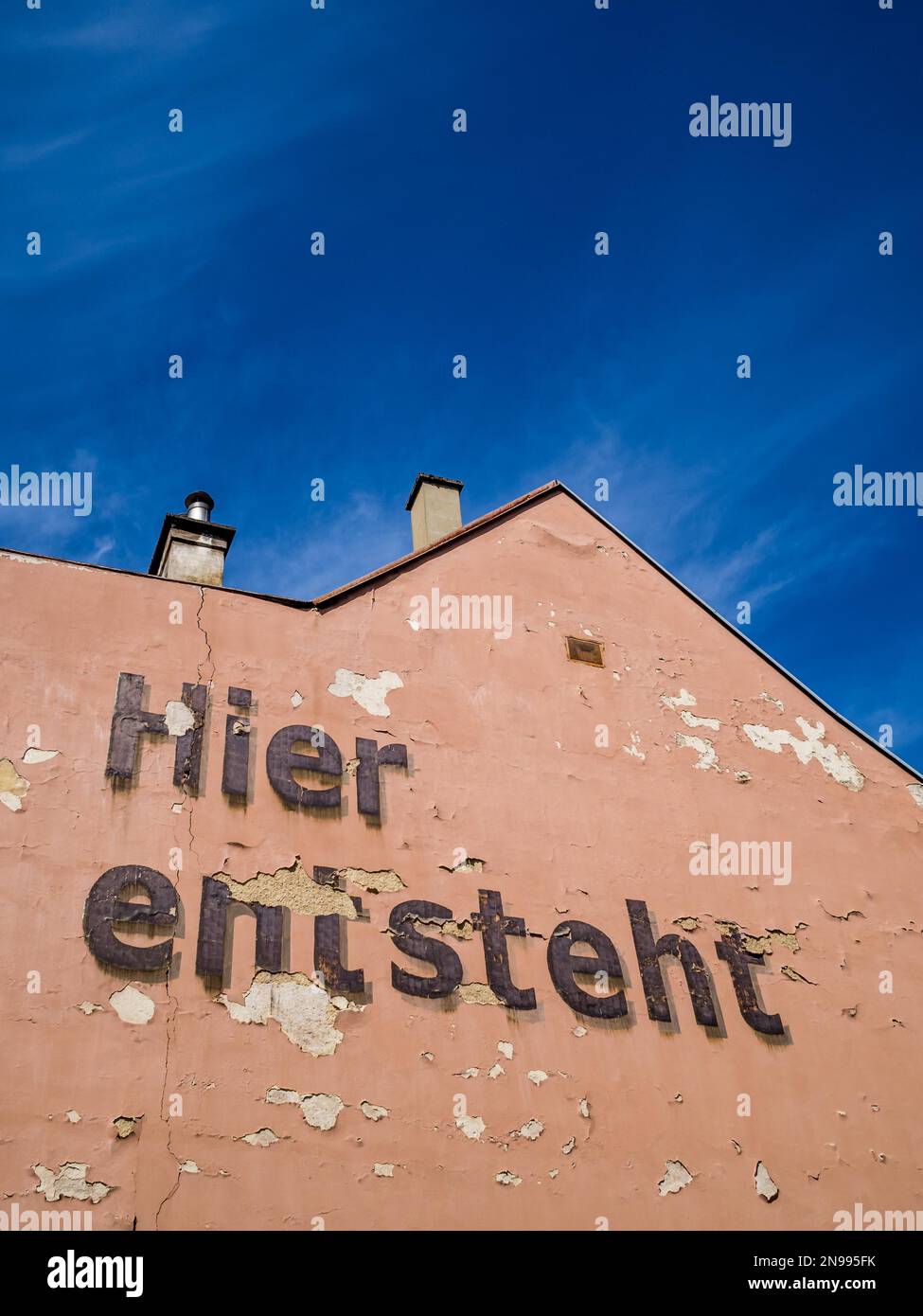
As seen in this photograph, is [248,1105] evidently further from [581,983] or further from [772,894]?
[772,894]

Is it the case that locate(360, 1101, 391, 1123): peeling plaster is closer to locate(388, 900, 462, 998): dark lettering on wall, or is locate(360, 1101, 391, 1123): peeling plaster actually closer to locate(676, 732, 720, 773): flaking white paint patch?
locate(388, 900, 462, 998): dark lettering on wall

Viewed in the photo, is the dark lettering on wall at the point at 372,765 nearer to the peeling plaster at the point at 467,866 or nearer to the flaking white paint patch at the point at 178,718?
the peeling plaster at the point at 467,866

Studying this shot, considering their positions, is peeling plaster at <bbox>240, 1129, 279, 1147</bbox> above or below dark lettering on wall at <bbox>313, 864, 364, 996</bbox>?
below

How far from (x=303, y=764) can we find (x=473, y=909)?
5.30 ft

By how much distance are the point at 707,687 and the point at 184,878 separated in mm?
5206

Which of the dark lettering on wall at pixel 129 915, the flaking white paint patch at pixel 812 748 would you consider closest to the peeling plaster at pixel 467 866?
the dark lettering on wall at pixel 129 915

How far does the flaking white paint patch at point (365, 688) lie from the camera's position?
8.58 metres

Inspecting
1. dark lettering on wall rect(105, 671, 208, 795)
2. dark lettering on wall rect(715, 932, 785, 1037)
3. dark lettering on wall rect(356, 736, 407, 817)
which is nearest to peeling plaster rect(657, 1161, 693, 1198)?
A: dark lettering on wall rect(715, 932, 785, 1037)

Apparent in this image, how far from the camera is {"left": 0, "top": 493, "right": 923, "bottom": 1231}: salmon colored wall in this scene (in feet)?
21.4

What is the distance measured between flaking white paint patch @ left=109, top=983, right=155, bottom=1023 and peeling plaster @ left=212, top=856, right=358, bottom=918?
34.0 inches

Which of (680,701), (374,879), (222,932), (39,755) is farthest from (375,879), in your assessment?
(680,701)

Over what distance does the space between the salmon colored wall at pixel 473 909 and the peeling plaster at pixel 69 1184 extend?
40mm

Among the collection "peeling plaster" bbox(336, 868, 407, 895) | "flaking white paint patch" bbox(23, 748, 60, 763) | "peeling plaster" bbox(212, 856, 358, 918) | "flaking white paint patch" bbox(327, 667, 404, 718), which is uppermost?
"flaking white paint patch" bbox(327, 667, 404, 718)
